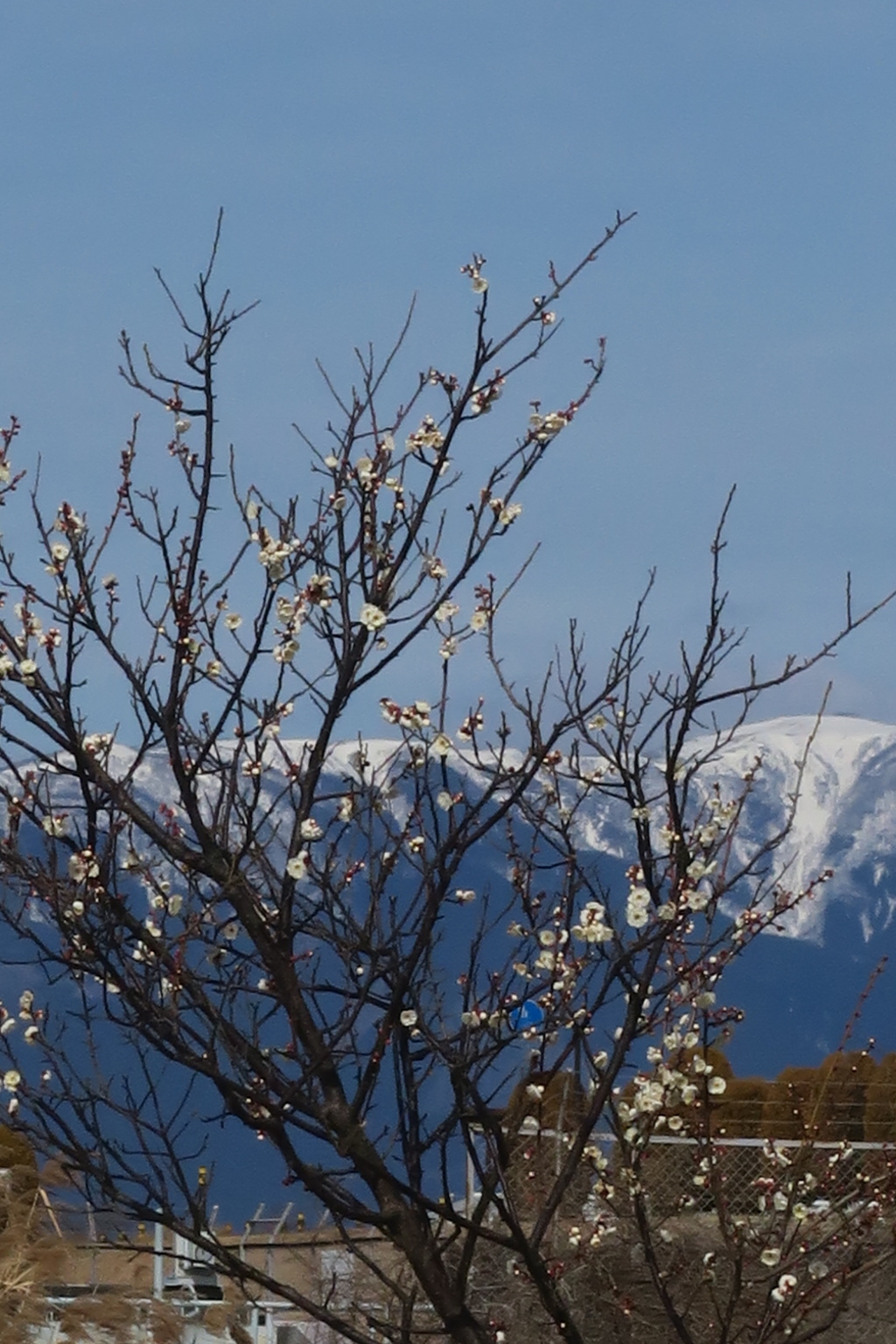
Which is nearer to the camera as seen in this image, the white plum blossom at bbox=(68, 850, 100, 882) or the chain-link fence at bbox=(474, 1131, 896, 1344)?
the white plum blossom at bbox=(68, 850, 100, 882)

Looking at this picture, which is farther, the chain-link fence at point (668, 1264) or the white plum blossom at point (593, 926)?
the chain-link fence at point (668, 1264)

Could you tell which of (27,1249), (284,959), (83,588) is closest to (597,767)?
(284,959)

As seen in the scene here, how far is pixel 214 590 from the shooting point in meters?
4.91

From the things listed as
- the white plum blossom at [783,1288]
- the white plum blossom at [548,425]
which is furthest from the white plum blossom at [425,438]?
the white plum blossom at [783,1288]

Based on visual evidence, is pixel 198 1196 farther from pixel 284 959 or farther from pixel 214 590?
pixel 214 590

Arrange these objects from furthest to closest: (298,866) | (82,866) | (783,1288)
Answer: (783,1288) → (82,866) → (298,866)

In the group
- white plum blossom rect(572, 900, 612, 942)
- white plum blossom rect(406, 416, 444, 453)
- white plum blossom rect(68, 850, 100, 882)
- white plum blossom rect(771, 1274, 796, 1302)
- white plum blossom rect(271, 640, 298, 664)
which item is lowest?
white plum blossom rect(771, 1274, 796, 1302)

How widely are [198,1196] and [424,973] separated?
87cm

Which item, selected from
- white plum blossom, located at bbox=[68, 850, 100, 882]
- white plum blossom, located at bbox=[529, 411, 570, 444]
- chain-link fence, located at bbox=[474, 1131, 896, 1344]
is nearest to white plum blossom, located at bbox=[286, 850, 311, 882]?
white plum blossom, located at bbox=[68, 850, 100, 882]

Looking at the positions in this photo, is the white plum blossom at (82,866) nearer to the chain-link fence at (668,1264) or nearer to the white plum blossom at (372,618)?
the white plum blossom at (372,618)

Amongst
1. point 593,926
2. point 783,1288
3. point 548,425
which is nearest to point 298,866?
point 593,926

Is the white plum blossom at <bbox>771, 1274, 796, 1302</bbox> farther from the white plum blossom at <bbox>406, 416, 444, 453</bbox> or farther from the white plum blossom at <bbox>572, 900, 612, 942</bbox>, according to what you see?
the white plum blossom at <bbox>406, 416, 444, 453</bbox>

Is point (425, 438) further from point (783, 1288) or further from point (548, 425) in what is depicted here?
point (783, 1288)

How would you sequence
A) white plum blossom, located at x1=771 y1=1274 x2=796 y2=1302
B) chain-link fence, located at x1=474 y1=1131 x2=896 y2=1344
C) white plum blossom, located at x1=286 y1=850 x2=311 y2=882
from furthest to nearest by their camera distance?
chain-link fence, located at x1=474 y1=1131 x2=896 y2=1344
white plum blossom, located at x1=771 y1=1274 x2=796 y2=1302
white plum blossom, located at x1=286 y1=850 x2=311 y2=882
